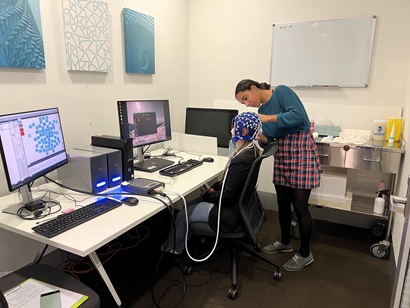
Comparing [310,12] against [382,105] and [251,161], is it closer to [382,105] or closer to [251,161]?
[382,105]

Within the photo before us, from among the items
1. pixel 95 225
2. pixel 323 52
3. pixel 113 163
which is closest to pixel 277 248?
pixel 113 163

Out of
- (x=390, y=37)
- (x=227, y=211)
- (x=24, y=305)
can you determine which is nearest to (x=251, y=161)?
(x=227, y=211)

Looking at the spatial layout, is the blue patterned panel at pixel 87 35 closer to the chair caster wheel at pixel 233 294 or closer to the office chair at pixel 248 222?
the office chair at pixel 248 222

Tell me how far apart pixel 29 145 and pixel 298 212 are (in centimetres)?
179

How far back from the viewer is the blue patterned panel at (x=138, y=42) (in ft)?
8.50

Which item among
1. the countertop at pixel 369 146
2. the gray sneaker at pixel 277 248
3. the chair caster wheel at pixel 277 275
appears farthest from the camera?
the gray sneaker at pixel 277 248

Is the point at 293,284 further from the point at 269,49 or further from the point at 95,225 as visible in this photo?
the point at 269,49

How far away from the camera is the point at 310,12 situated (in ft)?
9.53

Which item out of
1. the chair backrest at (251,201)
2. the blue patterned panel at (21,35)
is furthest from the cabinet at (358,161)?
the blue patterned panel at (21,35)

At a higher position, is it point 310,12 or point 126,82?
point 310,12

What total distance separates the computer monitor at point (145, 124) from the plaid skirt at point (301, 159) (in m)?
0.96

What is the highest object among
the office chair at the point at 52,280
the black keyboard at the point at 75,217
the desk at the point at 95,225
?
the black keyboard at the point at 75,217

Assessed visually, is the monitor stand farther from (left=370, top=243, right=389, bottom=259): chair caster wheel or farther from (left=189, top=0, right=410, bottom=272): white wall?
(left=370, top=243, right=389, bottom=259): chair caster wheel

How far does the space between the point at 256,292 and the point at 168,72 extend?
2.29 metres
